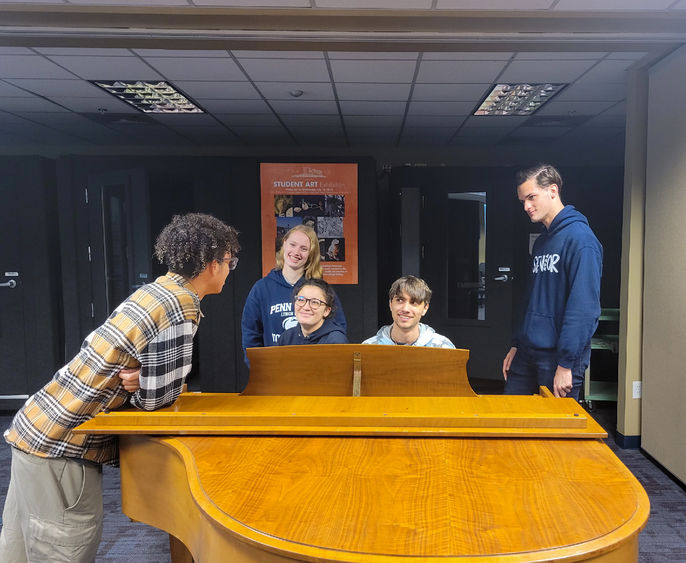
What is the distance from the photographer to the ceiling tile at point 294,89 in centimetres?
369

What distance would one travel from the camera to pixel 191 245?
1604 millimetres

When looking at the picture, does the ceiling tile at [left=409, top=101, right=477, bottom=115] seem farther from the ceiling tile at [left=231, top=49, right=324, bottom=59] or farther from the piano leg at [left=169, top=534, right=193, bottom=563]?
the piano leg at [left=169, top=534, right=193, bottom=563]

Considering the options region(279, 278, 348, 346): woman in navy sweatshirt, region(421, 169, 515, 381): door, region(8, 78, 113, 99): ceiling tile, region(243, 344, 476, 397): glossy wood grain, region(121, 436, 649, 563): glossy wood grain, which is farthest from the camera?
region(421, 169, 515, 381): door

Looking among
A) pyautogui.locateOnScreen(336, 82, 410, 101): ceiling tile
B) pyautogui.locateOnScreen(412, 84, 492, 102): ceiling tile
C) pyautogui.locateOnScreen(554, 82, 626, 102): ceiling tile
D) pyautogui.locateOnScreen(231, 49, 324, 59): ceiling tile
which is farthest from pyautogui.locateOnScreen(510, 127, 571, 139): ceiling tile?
pyautogui.locateOnScreen(231, 49, 324, 59): ceiling tile

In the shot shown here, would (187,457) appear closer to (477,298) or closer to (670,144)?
(670,144)

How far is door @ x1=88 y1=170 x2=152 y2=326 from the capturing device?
4609 mm

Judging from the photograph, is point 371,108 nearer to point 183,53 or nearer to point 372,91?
point 372,91

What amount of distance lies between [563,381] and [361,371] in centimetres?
143

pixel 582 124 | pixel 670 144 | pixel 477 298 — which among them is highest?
pixel 582 124

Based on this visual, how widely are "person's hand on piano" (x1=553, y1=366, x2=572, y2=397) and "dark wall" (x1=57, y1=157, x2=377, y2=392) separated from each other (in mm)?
2381

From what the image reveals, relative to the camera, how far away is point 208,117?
4.68 m

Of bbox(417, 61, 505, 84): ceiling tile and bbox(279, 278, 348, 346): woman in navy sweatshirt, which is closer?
bbox(279, 278, 348, 346): woman in navy sweatshirt

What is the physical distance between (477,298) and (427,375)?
379cm

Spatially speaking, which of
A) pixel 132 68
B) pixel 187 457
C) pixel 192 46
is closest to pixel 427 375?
pixel 187 457
